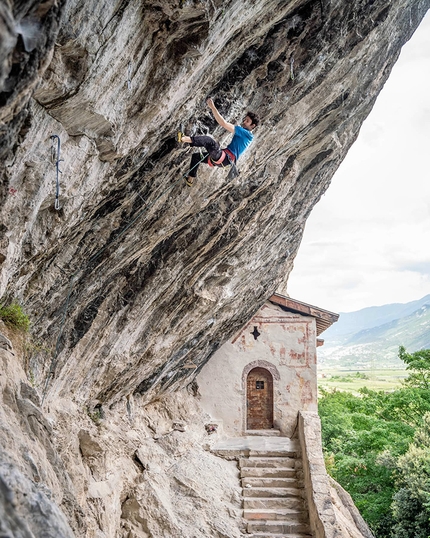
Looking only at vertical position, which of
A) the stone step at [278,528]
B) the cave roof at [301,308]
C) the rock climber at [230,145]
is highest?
the cave roof at [301,308]

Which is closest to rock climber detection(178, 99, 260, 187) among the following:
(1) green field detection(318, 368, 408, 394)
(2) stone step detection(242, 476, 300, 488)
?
(2) stone step detection(242, 476, 300, 488)

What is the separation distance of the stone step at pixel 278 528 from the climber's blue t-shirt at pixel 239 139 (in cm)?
814

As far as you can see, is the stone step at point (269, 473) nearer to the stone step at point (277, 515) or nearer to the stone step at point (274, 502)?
the stone step at point (274, 502)

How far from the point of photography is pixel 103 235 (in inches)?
248

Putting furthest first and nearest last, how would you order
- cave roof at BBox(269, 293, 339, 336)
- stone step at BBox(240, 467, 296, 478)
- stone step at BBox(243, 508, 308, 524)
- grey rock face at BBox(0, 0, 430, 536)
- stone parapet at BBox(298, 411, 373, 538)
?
cave roof at BBox(269, 293, 339, 336) < stone step at BBox(240, 467, 296, 478) < stone step at BBox(243, 508, 308, 524) < stone parapet at BBox(298, 411, 373, 538) < grey rock face at BBox(0, 0, 430, 536)

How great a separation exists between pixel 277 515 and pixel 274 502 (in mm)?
376

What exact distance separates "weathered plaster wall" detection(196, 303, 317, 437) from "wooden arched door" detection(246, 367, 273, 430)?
0.28 meters

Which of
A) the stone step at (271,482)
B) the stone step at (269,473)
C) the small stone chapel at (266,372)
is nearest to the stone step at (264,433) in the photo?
the small stone chapel at (266,372)

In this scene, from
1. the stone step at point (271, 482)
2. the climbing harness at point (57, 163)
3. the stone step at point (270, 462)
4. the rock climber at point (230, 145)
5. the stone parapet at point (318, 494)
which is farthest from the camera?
the stone step at point (270, 462)

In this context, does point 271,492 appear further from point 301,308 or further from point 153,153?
point 153,153

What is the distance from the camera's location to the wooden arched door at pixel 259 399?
14.8m

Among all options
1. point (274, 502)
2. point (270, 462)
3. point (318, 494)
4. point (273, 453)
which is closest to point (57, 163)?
point (318, 494)

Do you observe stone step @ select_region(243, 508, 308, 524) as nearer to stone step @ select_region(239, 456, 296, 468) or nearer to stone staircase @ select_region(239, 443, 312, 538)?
A: stone staircase @ select_region(239, 443, 312, 538)

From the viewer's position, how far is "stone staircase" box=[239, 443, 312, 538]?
10047 millimetres
